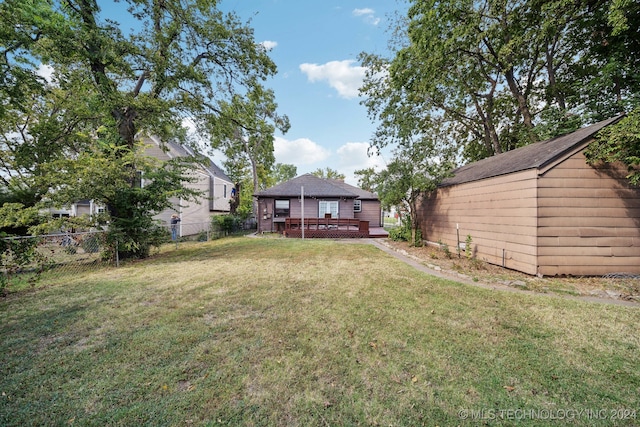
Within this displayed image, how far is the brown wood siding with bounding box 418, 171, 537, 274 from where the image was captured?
20.7 ft

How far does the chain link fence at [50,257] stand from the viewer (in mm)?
5352

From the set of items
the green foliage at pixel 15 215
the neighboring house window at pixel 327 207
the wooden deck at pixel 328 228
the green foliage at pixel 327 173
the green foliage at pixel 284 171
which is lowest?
the wooden deck at pixel 328 228

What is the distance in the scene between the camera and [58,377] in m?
2.54

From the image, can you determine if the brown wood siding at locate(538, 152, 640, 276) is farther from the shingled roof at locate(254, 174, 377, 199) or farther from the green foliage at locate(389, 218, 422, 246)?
the shingled roof at locate(254, 174, 377, 199)

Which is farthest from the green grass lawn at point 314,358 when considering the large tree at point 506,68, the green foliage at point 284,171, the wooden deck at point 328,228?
the green foliage at point 284,171

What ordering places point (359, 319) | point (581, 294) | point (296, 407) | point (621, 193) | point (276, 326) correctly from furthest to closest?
point (621, 193) → point (581, 294) → point (359, 319) → point (276, 326) → point (296, 407)

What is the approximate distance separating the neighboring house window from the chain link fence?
12587 millimetres

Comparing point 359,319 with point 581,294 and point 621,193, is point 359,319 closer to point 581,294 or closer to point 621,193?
point 581,294

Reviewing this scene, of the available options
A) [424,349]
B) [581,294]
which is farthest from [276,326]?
[581,294]

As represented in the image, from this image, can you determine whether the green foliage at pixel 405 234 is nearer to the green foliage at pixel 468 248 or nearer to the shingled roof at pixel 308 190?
A: the green foliage at pixel 468 248

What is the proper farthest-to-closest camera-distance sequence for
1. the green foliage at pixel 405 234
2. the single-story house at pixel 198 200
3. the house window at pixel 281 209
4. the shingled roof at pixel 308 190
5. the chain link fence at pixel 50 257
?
the house window at pixel 281 209
the shingled roof at pixel 308 190
the single-story house at pixel 198 200
the green foliage at pixel 405 234
the chain link fence at pixel 50 257

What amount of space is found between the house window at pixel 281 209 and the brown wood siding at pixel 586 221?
48.7 ft

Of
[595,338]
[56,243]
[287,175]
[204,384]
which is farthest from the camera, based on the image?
[287,175]

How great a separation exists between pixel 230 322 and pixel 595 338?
5358 millimetres
